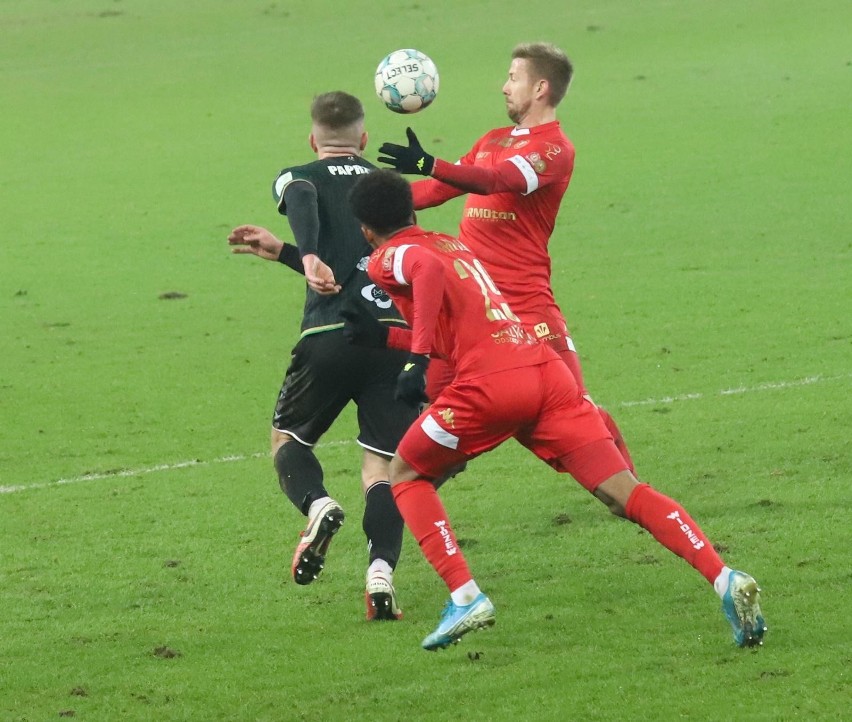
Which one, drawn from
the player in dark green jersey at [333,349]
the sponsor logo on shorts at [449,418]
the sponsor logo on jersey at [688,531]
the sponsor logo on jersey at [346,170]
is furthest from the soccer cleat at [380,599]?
the sponsor logo on jersey at [346,170]

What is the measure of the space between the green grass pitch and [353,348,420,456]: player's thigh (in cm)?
71

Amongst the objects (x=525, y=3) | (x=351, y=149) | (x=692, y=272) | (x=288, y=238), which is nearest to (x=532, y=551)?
(x=351, y=149)

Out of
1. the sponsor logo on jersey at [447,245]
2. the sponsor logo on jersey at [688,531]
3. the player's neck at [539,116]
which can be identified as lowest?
→ the sponsor logo on jersey at [688,531]

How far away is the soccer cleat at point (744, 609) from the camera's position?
5.62 m

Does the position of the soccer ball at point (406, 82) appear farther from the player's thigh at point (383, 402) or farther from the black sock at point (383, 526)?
the black sock at point (383, 526)

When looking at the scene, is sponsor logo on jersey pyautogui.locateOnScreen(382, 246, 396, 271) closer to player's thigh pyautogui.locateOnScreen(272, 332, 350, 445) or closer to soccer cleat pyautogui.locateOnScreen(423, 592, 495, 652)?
player's thigh pyautogui.locateOnScreen(272, 332, 350, 445)

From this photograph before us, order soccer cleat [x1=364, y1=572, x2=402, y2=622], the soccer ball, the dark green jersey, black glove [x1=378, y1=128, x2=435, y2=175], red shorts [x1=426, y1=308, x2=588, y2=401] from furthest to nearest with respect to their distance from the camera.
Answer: the soccer ball, red shorts [x1=426, y1=308, x2=588, y2=401], the dark green jersey, soccer cleat [x1=364, y1=572, x2=402, y2=622], black glove [x1=378, y1=128, x2=435, y2=175]

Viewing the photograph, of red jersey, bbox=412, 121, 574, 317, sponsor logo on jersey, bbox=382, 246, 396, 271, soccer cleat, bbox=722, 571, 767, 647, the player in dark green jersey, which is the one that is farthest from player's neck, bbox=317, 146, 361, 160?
soccer cleat, bbox=722, 571, 767, 647

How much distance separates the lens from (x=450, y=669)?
5871 millimetres

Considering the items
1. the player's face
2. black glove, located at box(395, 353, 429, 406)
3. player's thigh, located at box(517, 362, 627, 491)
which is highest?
the player's face

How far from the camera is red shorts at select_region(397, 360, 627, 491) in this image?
5.80 meters

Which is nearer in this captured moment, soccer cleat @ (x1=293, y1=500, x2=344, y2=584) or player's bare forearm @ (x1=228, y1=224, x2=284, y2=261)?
soccer cleat @ (x1=293, y1=500, x2=344, y2=584)

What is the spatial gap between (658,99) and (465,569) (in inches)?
702

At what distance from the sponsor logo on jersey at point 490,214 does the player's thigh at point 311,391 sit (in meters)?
1.03
